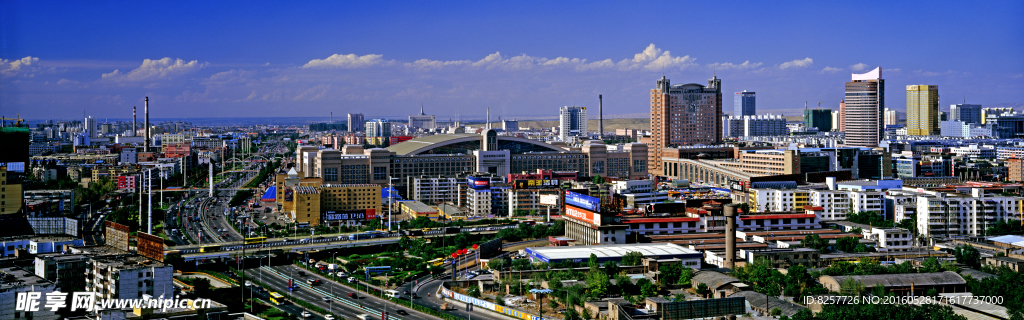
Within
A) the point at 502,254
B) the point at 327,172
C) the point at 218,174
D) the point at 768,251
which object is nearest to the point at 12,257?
the point at 502,254

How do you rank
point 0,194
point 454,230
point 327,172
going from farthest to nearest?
point 327,172 → point 454,230 → point 0,194

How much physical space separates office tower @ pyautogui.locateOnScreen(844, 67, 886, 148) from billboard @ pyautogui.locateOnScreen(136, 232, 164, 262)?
50754mm

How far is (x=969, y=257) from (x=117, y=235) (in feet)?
61.5

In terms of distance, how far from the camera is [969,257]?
20469 mm

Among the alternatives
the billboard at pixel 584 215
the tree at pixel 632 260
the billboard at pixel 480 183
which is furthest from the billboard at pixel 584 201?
the billboard at pixel 480 183

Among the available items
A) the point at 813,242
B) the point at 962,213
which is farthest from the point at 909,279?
the point at 962,213

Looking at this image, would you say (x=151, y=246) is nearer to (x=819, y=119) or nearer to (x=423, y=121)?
(x=819, y=119)

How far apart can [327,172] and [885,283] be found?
2765cm

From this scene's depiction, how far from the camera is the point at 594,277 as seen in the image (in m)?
18.5

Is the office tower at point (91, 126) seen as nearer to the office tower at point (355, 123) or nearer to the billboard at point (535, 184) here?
the office tower at point (355, 123)

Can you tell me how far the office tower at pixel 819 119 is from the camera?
94.6 metres

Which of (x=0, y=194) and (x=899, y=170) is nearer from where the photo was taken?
(x=0, y=194)

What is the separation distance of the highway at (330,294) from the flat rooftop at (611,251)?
4281 millimetres

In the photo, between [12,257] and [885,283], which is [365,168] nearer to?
[12,257]
